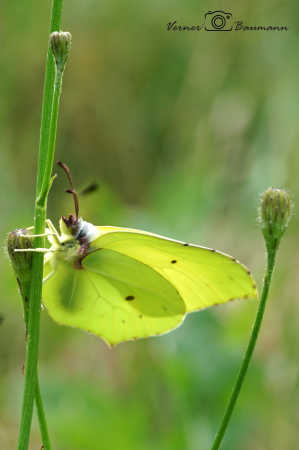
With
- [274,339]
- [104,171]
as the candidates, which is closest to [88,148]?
[104,171]

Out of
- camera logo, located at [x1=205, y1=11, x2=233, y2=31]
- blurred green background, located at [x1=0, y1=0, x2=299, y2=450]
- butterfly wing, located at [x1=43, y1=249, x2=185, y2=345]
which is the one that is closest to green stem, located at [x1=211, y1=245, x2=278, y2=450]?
butterfly wing, located at [x1=43, y1=249, x2=185, y2=345]

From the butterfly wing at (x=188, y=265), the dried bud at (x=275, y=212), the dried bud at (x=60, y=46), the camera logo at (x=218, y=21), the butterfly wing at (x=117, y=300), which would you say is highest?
the camera logo at (x=218, y=21)

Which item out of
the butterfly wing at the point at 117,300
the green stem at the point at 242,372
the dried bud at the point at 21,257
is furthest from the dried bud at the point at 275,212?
the butterfly wing at the point at 117,300

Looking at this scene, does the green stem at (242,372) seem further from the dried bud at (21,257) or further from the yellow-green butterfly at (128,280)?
the yellow-green butterfly at (128,280)

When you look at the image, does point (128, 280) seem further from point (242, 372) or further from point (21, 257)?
point (242, 372)

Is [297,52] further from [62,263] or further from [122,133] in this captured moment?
[62,263]

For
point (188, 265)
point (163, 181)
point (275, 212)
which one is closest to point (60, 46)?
point (275, 212)

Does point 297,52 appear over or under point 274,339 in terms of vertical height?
over
